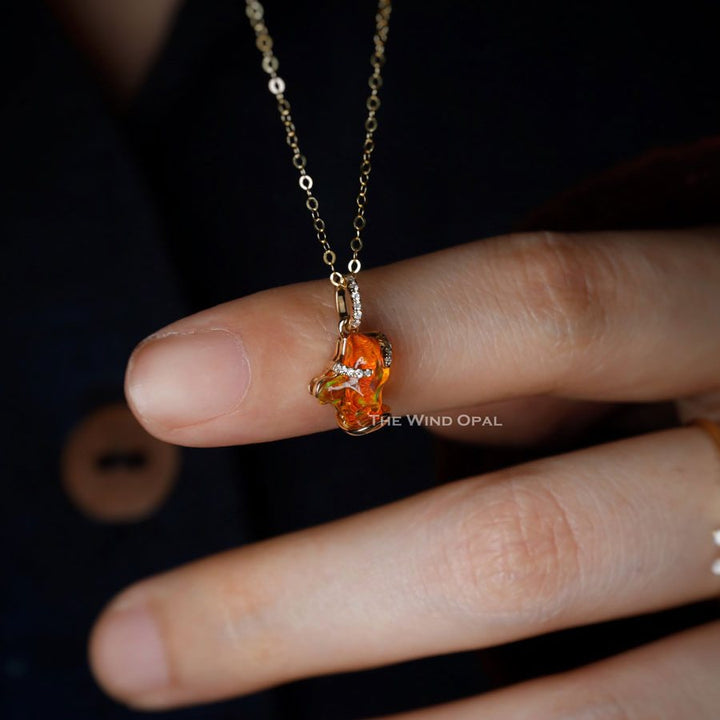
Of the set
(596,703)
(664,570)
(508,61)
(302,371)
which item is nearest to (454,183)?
(508,61)

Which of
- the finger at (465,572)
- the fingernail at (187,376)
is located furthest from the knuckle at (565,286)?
the fingernail at (187,376)

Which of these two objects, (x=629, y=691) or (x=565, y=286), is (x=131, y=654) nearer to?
(x=629, y=691)

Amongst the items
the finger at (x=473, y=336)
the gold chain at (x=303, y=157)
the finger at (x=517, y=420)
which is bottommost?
the finger at (x=517, y=420)

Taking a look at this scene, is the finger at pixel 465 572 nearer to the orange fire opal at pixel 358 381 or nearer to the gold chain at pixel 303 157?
the orange fire opal at pixel 358 381

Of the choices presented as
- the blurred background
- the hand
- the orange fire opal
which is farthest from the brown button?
the orange fire opal

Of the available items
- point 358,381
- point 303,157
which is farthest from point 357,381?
point 303,157

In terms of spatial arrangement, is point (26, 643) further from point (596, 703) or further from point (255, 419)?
point (596, 703)

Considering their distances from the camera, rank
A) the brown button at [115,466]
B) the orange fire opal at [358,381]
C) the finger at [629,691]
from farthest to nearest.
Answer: the brown button at [115,466], the finger at [629,691], the orange fire opal at [358,381]
